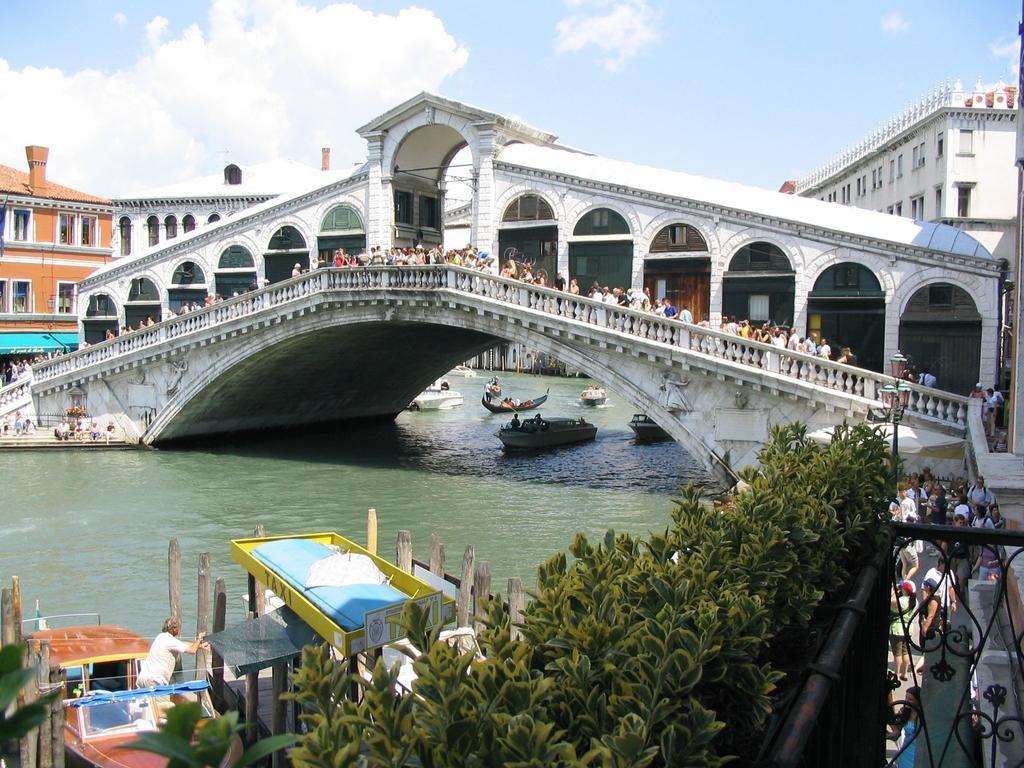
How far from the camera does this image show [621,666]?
189 centimetres

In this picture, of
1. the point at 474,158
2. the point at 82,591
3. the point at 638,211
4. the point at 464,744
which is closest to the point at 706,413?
the point at 638,211

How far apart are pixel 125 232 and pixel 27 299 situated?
28.6 feet

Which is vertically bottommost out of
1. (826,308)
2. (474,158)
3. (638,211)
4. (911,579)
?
(911,579)

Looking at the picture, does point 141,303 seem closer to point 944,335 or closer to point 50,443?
point 50,443

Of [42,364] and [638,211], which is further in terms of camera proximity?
[42,364]

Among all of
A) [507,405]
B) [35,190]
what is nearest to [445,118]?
[507,405]

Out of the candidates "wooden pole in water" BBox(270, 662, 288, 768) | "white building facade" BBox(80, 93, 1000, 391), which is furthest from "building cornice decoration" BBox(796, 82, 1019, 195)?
"wooden pole in water" BBox(270, 662, 288, 768)

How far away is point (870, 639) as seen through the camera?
2865 mm

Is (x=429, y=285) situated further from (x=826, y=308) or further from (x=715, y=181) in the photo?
(x=826, y=308)

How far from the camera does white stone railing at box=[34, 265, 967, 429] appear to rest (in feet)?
50.1

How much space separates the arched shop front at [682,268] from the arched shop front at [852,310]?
7.35 ft

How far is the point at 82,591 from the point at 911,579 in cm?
966

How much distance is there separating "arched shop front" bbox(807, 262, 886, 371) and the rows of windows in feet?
77.3

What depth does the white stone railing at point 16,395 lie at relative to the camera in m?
23.0
